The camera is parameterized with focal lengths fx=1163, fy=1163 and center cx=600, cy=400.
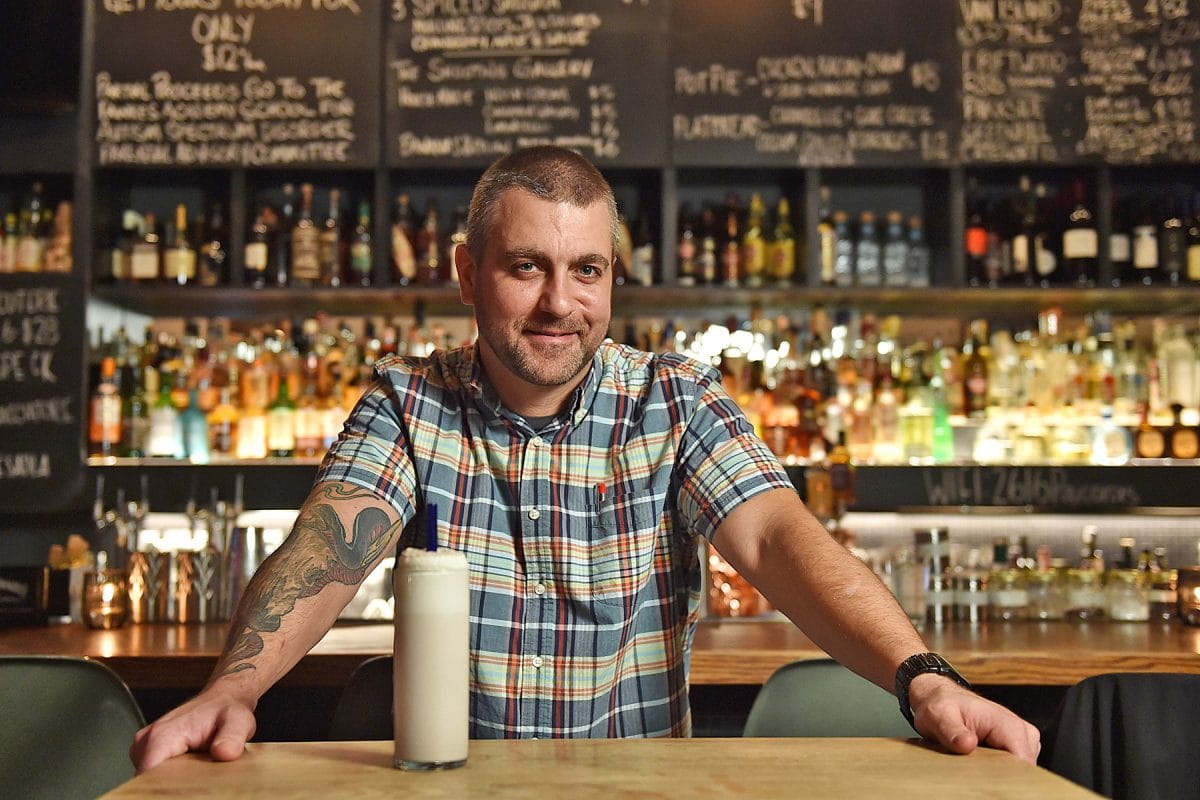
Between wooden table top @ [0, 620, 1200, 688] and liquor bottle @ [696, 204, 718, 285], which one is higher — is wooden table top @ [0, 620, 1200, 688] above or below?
below

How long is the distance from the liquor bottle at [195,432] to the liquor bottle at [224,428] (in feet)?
0.09

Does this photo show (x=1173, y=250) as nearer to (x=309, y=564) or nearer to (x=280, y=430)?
(x=280, y=430)

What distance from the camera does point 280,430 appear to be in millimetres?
3369

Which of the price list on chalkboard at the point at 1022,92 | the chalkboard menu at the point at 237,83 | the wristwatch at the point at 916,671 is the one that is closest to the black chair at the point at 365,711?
the wristwatch at the point at 916,671

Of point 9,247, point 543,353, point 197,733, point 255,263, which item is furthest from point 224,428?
point 197,733

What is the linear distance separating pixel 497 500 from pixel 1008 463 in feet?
7.30

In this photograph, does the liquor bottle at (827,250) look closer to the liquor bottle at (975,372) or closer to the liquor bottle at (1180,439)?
the liquor bottle at (975,372)

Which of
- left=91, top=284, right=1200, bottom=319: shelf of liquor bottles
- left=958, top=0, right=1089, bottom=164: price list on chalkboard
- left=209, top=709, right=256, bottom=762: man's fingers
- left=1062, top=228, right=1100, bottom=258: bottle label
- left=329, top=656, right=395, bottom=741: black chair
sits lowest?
left=329, top=656, right=395, bottom=741: black chair

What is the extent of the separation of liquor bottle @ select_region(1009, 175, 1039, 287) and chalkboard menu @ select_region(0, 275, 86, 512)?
105 inches

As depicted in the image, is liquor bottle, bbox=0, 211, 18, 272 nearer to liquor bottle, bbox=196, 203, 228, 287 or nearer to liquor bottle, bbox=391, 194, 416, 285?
liquor bottle, bbox=196, 203, 228, 287

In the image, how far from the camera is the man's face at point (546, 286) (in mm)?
1412

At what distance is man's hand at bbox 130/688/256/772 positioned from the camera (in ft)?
3.09

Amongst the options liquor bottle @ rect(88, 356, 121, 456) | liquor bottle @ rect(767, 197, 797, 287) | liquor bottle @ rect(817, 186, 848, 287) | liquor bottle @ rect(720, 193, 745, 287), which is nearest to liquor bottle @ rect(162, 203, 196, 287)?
liquor bottle @ rect(88, 356, 121, 456)

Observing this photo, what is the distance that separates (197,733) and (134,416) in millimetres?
2649
